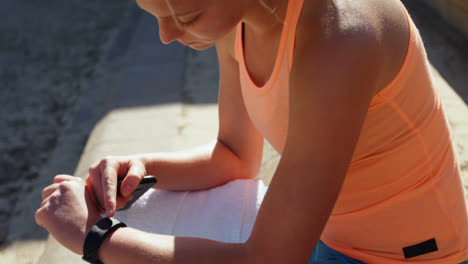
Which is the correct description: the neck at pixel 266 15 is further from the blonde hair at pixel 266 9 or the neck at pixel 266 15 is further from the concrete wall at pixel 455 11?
the concrete wall at pixel 455 11

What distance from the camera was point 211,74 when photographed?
374 cm

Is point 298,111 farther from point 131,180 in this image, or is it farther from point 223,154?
point 223,154

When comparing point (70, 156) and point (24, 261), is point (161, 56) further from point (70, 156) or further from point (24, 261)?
point (24, 261)

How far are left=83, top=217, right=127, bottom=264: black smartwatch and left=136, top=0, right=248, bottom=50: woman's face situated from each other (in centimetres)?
48

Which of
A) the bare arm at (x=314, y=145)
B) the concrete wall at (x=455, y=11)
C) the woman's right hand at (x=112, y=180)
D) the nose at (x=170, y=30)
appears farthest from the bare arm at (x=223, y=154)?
the concrete wall at (x=455, y=11)

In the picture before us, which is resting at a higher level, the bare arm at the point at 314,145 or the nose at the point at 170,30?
the nose at the point at 170,30

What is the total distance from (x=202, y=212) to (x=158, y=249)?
41cm

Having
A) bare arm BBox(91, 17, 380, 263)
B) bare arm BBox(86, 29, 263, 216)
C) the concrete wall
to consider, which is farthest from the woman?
the concrete wall

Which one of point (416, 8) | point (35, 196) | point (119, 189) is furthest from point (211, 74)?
point (119, 189)

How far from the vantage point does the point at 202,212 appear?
62.9 inches

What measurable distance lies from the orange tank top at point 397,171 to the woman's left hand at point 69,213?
0.50 meters

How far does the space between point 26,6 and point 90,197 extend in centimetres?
511

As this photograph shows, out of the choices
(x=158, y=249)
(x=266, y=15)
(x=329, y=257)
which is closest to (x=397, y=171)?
(x=329, y=257)

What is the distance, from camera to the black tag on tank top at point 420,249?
1.24 metres
